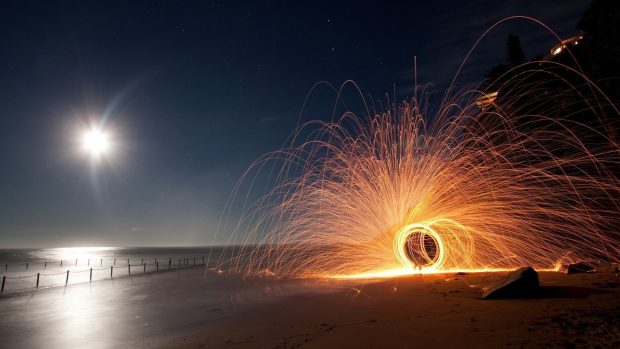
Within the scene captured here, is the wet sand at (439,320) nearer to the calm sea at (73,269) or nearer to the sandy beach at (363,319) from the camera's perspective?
the sandy beach at (363,319)

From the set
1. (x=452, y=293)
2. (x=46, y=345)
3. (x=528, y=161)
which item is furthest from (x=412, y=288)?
(x=528, y=161)

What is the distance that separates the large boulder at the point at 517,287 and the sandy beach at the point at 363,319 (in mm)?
324

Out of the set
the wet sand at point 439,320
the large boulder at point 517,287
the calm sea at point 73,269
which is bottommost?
the calm sea at point 73,269

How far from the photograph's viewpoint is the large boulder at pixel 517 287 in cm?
888

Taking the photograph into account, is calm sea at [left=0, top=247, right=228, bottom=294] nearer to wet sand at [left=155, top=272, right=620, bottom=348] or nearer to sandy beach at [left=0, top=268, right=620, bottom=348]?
sandy beach at [left=0, top=268, right=620, bottom=348]

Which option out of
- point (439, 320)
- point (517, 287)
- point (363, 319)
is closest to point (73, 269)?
point (363, 319)

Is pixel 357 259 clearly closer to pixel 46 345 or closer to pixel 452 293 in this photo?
pixel 452 293

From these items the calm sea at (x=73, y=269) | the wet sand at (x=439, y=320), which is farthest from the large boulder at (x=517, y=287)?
the calm sea at (x=73, y=269)

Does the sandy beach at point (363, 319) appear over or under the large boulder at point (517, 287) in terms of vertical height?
under

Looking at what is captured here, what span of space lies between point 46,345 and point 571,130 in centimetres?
2658

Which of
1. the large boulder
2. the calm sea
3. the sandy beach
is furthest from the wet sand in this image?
the calm sea

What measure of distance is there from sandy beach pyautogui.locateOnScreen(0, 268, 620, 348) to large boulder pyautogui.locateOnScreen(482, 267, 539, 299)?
1.06 ft

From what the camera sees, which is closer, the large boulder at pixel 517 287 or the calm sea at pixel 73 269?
the large boulder at pixel 517 287

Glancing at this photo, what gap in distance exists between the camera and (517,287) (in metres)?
8.88
